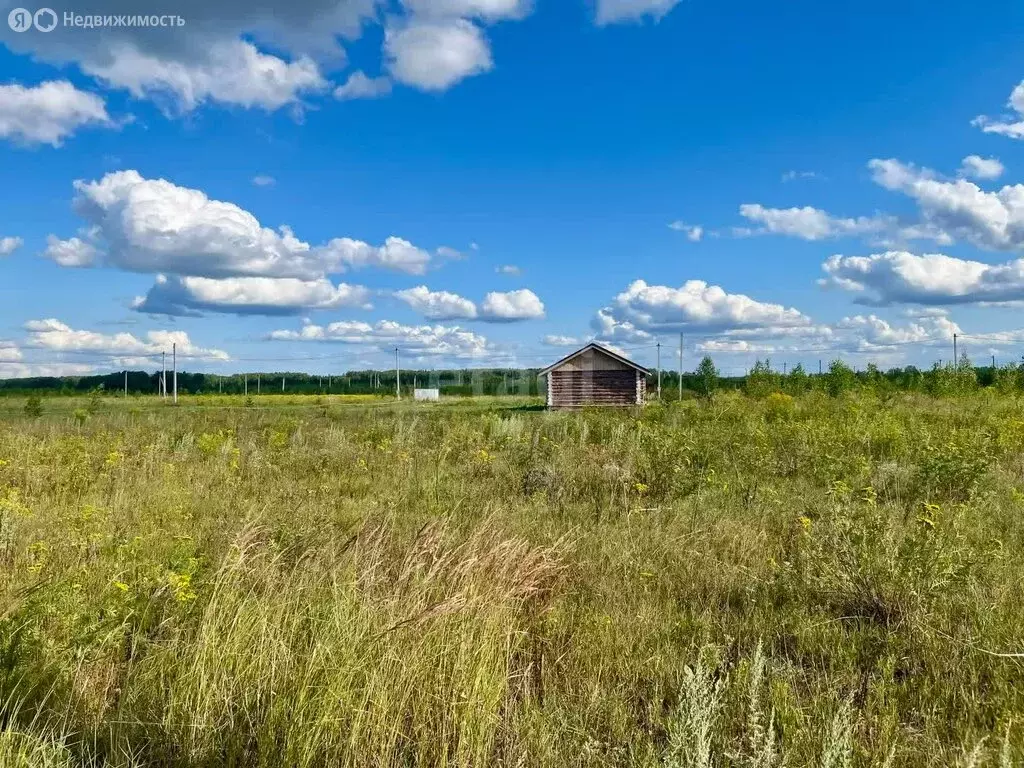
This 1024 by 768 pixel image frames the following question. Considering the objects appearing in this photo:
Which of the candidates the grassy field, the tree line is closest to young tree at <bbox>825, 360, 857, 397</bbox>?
the tree line

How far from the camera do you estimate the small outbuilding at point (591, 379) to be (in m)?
35.9

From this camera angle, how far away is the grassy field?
250cm

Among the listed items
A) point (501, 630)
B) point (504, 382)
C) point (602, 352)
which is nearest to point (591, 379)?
point (602, 352)

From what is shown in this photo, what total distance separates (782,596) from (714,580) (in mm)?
411

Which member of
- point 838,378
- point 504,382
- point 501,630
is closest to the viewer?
point 501,630

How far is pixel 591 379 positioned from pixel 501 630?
3318cm

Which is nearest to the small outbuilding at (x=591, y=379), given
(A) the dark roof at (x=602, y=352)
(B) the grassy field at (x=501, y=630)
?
(A) the dark roof at (x=602, y=352)

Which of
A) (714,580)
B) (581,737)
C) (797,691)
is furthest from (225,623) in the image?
(714,580)

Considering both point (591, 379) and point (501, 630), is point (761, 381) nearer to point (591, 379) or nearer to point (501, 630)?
point (591, 379)

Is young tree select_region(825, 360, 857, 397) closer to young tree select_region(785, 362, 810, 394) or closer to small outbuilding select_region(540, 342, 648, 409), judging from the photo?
young tree select_region(785, 362, 810, 394)

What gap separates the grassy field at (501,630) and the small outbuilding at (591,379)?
2879 cm

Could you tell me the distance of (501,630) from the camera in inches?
131

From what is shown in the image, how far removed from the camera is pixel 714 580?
4414 mm

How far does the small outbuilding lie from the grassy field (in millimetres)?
28792
